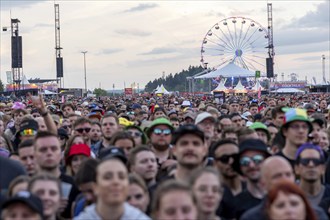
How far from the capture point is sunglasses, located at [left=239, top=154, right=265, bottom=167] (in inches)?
269

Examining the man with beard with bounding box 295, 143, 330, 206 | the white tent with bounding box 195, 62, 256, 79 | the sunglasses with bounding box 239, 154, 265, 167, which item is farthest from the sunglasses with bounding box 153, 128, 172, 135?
the white tent with bounding box 195, 62, 256, 79

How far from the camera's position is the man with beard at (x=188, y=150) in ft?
21.8

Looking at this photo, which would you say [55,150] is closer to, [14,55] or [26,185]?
[26,185]

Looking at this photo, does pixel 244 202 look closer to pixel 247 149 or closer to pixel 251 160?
pixel 251 160

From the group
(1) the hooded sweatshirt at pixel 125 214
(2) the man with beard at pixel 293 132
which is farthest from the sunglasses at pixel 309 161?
(1) the hooded sweatshirt at pixel 125 214

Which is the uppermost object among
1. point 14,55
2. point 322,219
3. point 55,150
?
point 14,55

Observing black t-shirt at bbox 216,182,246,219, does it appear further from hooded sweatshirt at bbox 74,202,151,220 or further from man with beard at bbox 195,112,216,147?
man with beard at bbox 195,112,216,147

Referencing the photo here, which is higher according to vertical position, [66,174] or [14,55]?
[14,55]

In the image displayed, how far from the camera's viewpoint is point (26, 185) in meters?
5.91

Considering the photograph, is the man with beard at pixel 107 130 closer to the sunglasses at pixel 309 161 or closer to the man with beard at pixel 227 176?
the man with beard at pixel 227 176

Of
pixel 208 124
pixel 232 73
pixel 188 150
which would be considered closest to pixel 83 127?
pixel 208 124

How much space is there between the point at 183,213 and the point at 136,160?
2.19 meters

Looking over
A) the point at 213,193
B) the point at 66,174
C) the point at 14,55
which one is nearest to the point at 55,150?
the point at 66,174

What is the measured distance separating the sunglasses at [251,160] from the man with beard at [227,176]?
177mm
